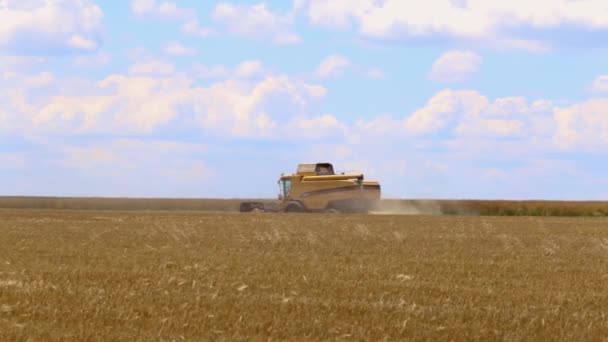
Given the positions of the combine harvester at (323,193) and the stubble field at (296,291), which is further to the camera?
the combine harvester at (323,193)

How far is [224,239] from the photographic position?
30609 millimetres

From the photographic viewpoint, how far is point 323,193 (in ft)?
228

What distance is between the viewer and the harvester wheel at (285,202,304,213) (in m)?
69.0

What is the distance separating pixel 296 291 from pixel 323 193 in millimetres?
53444

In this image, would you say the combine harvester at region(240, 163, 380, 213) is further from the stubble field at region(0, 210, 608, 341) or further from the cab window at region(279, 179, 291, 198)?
the stubble field at region(0, 210, 608, 341)

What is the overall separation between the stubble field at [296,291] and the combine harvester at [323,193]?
134 feet

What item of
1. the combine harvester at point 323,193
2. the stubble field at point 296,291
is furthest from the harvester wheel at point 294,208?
the stubble field at point 296,291

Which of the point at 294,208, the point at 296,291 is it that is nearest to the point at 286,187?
the point at 294,208

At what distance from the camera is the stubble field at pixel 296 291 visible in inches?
486

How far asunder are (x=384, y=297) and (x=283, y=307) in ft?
7.20

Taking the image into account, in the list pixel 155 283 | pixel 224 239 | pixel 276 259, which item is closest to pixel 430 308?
pixel 155 283

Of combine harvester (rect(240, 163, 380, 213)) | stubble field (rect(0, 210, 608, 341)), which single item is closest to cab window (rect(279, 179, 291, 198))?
combine harvester (rect(240, 163, 380, 213))

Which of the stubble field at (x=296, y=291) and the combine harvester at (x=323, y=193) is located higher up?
the combine harvester at (x=323, y=193)

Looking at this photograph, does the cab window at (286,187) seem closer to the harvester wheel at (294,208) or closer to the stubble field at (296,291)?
the harvester wheel at (294,208)
